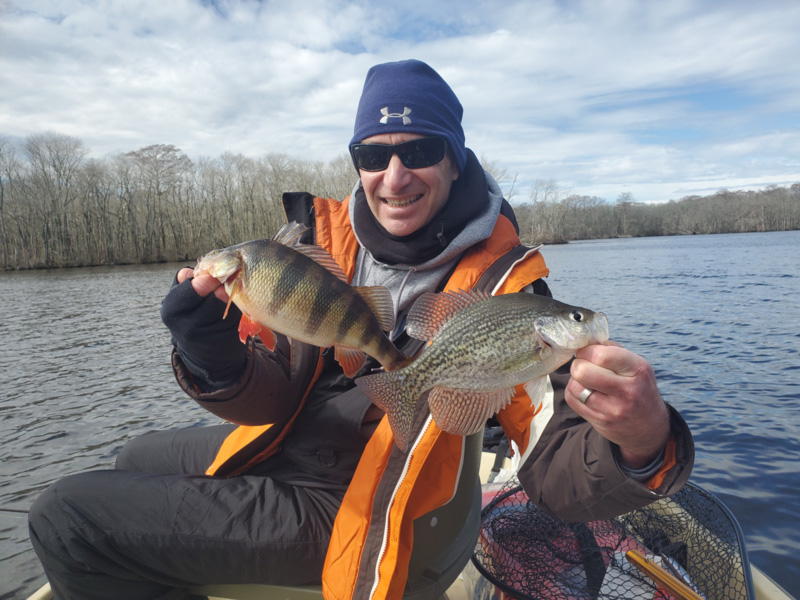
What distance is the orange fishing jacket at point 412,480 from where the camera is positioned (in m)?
1.96

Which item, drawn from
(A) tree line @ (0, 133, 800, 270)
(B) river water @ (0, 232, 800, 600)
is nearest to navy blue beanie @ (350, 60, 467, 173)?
(B) river water @ (0, 232, 800, 600)

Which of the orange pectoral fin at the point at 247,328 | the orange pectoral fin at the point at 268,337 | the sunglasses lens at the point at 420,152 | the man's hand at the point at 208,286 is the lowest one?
the orange pectoral fin at the point at 268,337

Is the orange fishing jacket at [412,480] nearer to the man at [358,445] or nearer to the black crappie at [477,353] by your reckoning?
the man at [358,445]

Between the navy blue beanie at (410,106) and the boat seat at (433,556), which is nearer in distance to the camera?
the boat seat at (433,556)

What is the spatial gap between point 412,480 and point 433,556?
1.51 feet

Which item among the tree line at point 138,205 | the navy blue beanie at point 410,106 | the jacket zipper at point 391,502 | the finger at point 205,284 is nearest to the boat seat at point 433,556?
the jacket zipper at point 391,502

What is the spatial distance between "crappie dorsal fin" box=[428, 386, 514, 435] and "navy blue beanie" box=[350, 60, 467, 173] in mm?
1415

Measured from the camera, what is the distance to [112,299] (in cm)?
2253

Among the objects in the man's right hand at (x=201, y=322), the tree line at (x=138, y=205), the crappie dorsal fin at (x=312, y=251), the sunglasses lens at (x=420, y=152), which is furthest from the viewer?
the tree line at (x=138, y=205)

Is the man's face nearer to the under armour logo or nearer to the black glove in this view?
the under armour logo

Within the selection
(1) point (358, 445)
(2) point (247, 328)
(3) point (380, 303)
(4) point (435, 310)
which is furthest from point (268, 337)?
(4) point (435, 310)

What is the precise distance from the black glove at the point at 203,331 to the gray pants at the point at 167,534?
21.4 inches

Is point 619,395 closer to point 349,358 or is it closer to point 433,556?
point 349,358

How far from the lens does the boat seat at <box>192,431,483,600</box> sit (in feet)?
7.30
